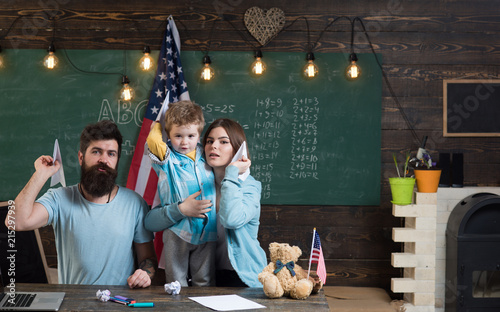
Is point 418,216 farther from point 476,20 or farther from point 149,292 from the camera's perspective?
point 149,292

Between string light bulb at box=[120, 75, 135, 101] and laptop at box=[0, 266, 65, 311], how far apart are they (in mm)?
2033

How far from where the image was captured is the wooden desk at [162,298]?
68.0 inches

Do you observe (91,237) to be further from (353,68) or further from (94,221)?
(353,68)

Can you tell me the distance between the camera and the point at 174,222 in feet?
7.16

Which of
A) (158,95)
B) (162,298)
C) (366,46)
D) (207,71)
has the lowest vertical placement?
(162,298)

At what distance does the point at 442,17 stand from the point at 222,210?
8.87 ft

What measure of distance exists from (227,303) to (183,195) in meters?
0.63

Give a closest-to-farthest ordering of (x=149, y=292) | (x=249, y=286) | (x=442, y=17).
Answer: (x=149, y=292) → (x=249, y=286) → (x=442, y=17)

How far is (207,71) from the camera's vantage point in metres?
3.67

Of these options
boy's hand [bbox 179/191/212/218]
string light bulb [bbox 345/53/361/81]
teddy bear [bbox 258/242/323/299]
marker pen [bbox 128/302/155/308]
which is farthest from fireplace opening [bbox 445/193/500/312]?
marker pen [bbox 128/302/155/308]

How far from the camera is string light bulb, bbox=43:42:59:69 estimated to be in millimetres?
3641

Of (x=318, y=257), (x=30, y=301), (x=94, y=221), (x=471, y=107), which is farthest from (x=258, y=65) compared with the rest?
(x=30, y=301)

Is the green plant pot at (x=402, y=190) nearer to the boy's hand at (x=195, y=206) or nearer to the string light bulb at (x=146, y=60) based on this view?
the boy's hand at (x=195, y=206)

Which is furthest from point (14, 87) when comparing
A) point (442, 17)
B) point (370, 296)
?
point (442, 17)
